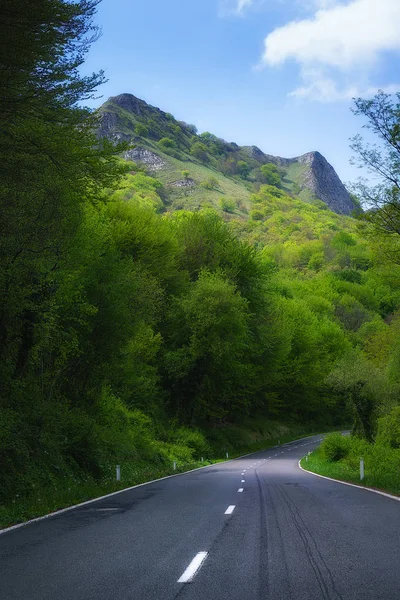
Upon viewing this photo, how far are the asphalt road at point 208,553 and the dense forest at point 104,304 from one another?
5192 millimetres

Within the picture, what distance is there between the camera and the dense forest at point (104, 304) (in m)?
15.4

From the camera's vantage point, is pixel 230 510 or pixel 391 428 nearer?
pixel 230 510

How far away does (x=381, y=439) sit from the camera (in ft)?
126

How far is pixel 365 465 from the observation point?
31.6m

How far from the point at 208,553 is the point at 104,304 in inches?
752

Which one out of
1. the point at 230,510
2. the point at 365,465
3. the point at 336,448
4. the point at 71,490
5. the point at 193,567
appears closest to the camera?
the point at 193,567

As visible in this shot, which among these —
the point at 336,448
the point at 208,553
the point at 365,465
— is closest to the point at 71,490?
the point at 208,553

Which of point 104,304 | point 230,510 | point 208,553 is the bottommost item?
point 230,510

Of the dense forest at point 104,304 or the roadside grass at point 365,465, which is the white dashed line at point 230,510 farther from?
the roadside grass at point 365,465

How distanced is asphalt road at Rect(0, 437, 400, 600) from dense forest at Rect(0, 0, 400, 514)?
17.0ft

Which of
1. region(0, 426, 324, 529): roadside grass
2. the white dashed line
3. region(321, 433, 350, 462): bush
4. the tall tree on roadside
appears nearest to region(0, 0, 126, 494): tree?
the tall tree on roadside

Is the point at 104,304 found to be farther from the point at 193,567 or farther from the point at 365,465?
the point at 193,567

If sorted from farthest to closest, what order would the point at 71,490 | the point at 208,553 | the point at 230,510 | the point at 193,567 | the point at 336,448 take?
the point at 336,448 → the point at 71,490 → the point at 230,510 → the point at 208,553 → the point at 193,567

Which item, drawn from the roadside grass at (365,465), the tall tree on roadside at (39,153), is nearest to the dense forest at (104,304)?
→ the tall tree on roadside at (39,153)
